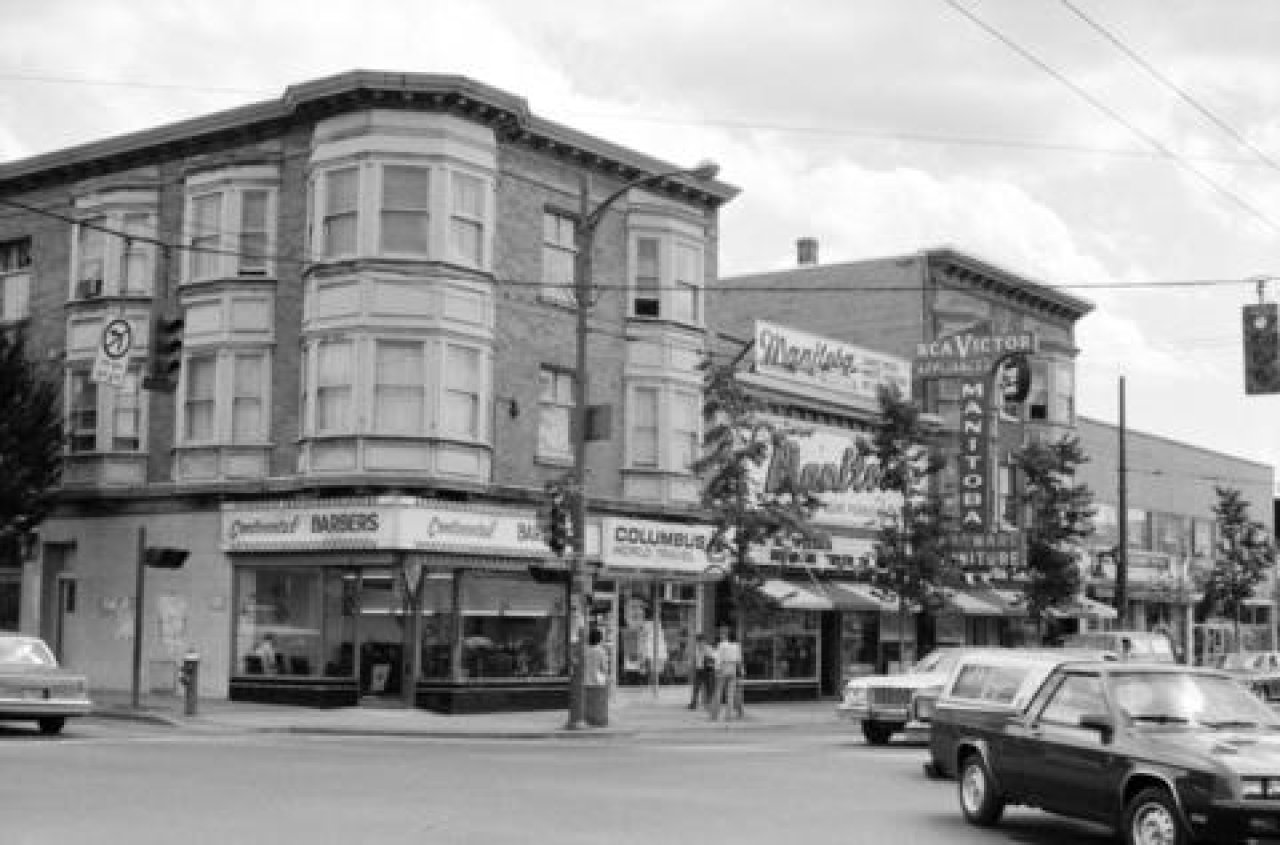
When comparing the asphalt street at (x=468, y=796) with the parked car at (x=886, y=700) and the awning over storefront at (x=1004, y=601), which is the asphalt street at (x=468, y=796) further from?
the awning over storefront at (x=1004, y=601)

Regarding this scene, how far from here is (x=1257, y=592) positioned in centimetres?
6831

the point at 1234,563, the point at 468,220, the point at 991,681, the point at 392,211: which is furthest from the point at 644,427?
the point at 1234,563

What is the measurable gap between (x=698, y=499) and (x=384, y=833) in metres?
24.6

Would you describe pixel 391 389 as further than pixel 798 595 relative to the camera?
No

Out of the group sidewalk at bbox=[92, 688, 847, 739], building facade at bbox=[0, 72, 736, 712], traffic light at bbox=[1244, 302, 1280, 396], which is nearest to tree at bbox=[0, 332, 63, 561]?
building facade at bbox=[0, 72, 736, 712]

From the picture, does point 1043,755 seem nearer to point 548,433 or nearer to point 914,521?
point 548,433

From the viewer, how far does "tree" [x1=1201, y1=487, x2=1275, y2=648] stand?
59375 millimetres

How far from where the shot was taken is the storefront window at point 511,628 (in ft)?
106

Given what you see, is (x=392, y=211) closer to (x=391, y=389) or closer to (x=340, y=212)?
(x=340, y=212)

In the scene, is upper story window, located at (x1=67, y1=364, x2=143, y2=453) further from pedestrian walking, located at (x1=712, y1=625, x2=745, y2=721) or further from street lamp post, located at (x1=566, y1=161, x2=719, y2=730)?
pedestrian walking, located at (x1=712, y1=625, x2=745, y2=721)

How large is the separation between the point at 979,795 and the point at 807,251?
4339 cm

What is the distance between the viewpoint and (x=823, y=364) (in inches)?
1670

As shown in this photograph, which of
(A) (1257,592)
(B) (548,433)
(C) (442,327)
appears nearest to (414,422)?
(C) (442,327)

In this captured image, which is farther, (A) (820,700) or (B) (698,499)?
(A) (820,700)
